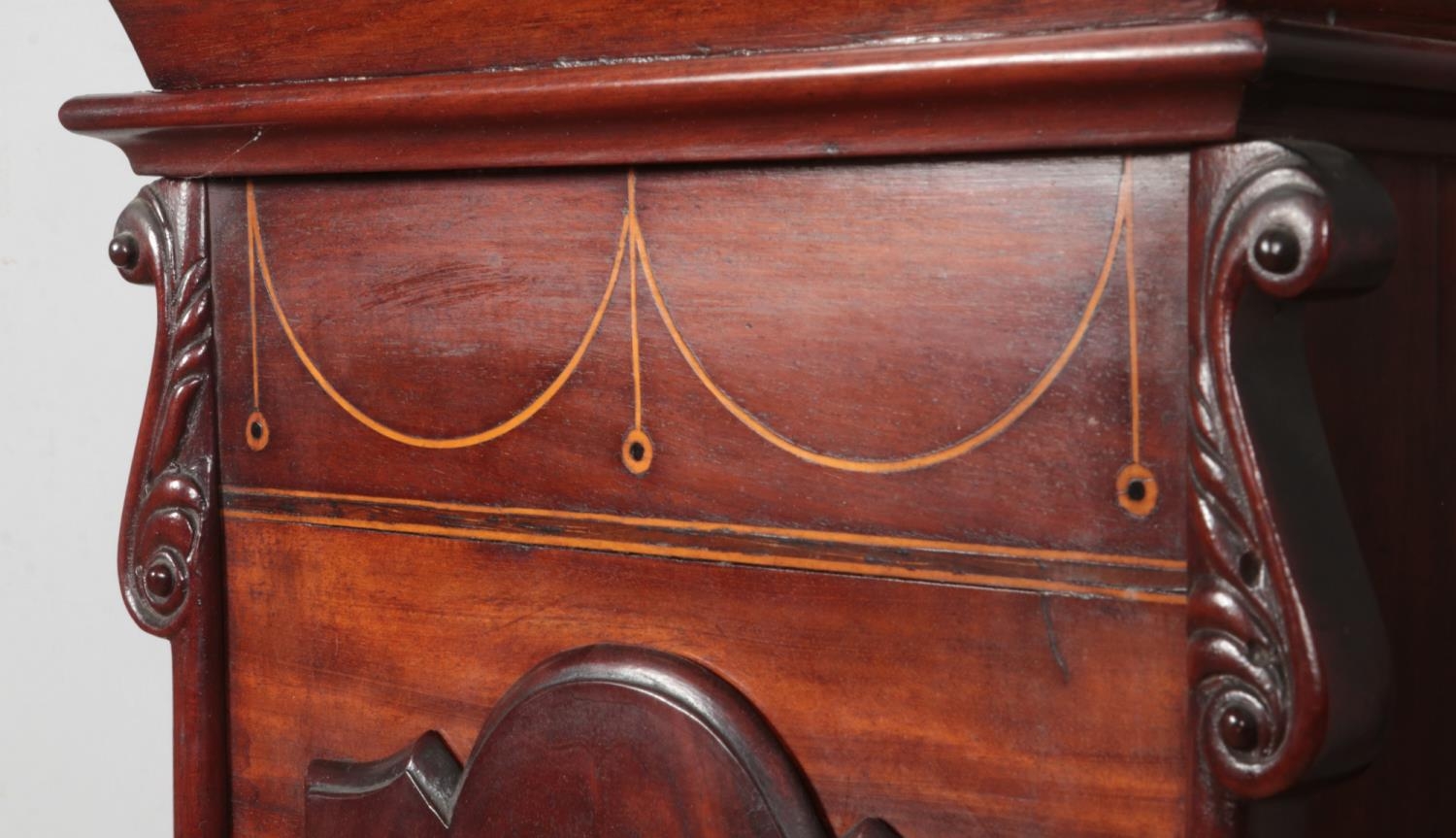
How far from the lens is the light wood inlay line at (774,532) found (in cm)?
103

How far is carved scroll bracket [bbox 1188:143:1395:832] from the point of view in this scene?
95 centimetres

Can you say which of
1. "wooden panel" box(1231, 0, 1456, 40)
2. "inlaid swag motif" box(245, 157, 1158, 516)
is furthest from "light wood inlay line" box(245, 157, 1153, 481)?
"wooden panel" box(1231, 0, 1456, 40)

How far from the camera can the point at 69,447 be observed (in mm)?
2428

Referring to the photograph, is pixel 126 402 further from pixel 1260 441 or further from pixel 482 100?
pixel 1260 441

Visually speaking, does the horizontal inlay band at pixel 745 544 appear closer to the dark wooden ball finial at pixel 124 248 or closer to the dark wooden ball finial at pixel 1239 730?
the dark wooden ball finial at pixel 1239 730

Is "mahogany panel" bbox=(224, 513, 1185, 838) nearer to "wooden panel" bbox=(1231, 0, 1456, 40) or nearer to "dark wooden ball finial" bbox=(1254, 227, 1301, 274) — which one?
"dark wooden ball finial" bbox=(1254, 227, 1301, 274)

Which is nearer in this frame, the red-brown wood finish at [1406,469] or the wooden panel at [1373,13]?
the wooden panel at [1373,13]

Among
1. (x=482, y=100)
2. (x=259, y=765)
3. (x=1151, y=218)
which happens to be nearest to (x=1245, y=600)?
(x=1151, y=218)

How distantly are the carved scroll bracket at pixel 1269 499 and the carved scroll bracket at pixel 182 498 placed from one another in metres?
0.82

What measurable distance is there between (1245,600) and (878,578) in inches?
9.3

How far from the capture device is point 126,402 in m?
2.39

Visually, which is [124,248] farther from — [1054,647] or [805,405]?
[1054,647]

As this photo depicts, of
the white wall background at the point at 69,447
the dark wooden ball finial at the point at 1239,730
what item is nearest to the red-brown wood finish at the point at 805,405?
the dark wooden ball finial at the point at 1239,730

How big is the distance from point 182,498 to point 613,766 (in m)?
0.47
